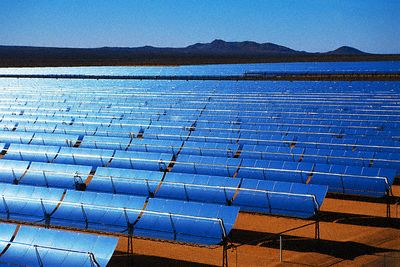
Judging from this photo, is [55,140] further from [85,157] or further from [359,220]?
[359,220]

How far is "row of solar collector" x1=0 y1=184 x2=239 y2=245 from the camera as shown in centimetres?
1408

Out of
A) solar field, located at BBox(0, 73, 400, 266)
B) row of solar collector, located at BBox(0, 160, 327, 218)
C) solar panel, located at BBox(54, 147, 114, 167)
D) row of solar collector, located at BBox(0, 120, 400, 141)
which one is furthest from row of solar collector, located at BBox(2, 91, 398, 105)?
row of solar collector, located at BBox(0, 160, 327, 218)

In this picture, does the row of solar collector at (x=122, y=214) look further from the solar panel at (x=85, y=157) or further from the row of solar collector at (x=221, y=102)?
the row of solar collector at (x=221, y=102)

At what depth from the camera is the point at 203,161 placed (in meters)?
21.7

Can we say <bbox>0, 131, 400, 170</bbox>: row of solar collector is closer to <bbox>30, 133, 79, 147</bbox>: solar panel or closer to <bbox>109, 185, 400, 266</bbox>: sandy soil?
<bbox>30, 133, 79, 147</bbox>: solar panel

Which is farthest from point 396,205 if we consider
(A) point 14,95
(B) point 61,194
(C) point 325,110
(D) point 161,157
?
(A) point 14,95

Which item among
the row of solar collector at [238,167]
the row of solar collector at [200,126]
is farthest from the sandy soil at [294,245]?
the row of solar collector at [200,126]

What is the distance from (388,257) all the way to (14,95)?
157 ft

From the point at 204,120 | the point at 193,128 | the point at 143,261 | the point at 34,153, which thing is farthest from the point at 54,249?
the point at 204,120

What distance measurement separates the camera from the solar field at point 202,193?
14.0 meters

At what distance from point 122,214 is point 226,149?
9.89 m

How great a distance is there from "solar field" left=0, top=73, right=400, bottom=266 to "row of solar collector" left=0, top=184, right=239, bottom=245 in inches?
1.2

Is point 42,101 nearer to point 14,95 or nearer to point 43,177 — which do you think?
point 14,95

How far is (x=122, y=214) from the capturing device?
15125 mm
